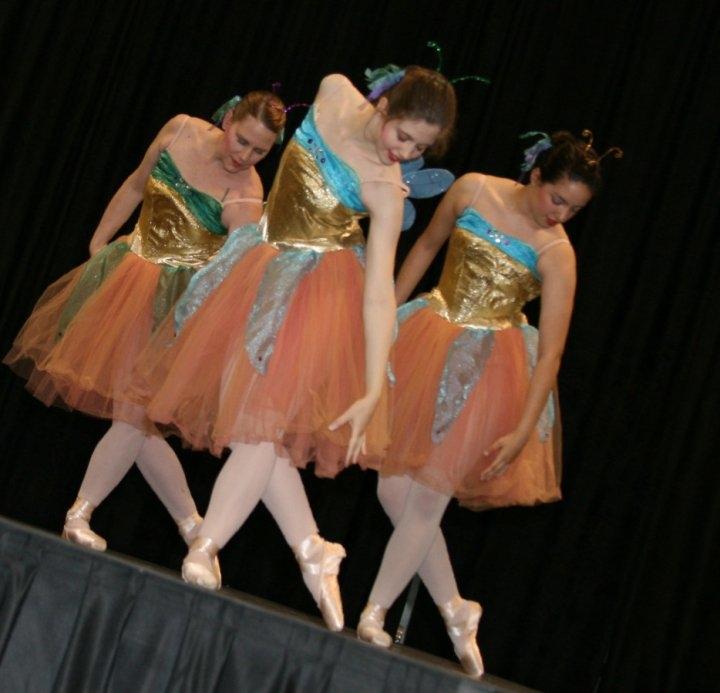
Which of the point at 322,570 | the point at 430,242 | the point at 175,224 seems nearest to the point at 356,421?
the point at 322,570

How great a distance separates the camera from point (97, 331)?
3252 millimetres

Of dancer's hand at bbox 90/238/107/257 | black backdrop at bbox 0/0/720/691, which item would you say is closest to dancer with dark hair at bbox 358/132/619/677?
black backdrop at bbox 0/0/720/691

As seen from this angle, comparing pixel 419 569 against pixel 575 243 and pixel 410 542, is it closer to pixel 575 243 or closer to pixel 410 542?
pixel 410 542

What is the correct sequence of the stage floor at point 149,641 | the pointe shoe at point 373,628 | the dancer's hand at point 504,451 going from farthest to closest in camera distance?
the dancer's hand at point 504,451, the pointe shoe at point 373,628, the stage floor at point 149,641

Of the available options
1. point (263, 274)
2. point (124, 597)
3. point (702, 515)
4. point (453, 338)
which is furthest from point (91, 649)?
point (702, 515)

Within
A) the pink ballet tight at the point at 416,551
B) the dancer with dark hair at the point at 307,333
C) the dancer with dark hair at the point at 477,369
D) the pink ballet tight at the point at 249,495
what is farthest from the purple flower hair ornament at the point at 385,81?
the pink ballet tight at the point at 416,551

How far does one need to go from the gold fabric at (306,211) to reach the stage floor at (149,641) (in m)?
0.85

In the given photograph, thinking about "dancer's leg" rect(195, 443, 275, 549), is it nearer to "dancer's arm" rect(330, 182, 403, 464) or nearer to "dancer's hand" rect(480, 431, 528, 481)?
"dancer's arm" rect(330, 182, 403, 464)

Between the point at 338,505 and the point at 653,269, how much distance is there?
1193 mm

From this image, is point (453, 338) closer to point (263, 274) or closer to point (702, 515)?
point (263, 274)

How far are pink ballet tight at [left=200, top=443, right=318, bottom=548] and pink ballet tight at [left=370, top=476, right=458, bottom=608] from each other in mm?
301

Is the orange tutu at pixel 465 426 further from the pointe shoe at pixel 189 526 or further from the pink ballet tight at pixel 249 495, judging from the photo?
the pointe shoe at pixel 189 526

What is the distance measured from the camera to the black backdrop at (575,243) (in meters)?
3.75

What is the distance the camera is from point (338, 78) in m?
2.93
